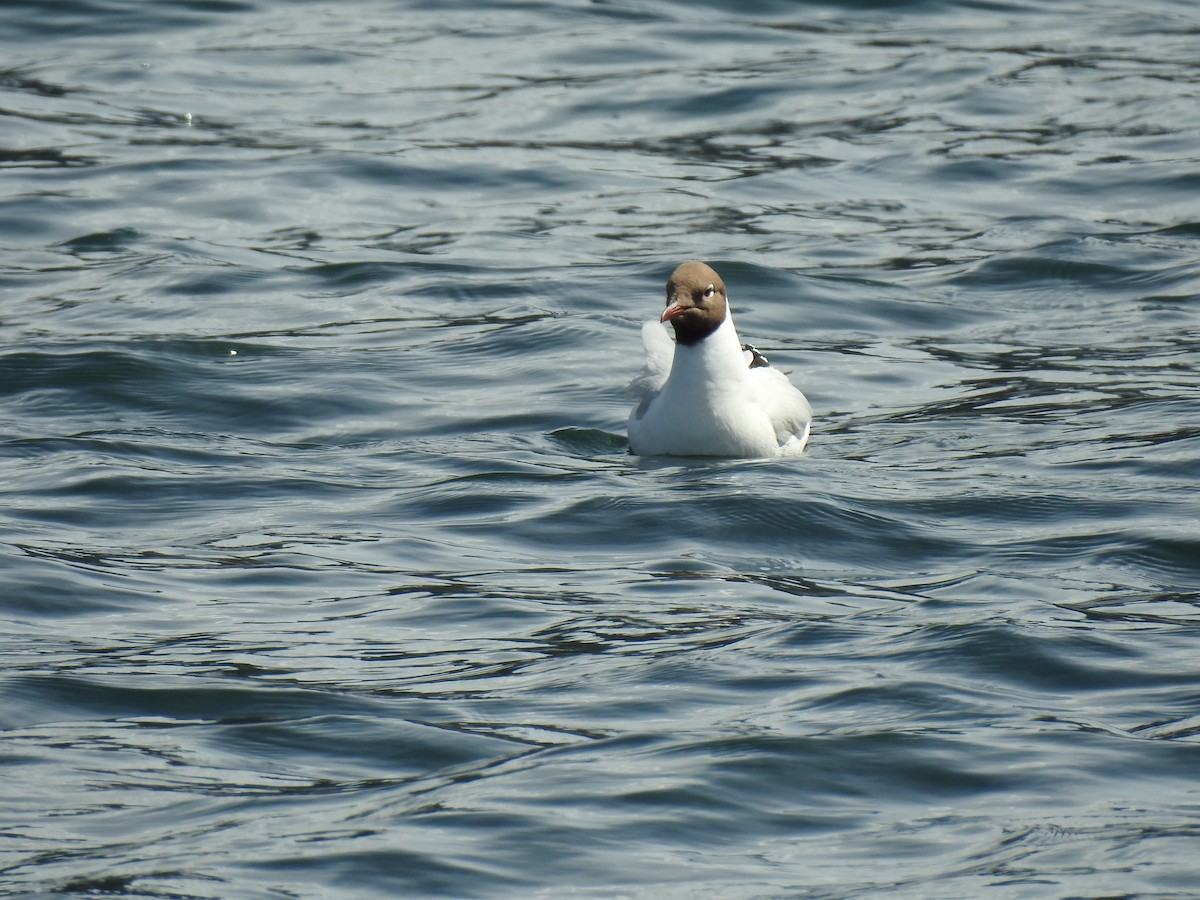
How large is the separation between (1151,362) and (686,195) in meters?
4.95

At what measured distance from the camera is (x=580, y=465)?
9.48 meters

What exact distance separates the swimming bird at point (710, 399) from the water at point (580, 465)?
0.29 meters

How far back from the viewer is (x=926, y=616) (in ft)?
22.4

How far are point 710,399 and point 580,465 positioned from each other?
0.70 meters

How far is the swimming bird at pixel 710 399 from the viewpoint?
9.40 meters

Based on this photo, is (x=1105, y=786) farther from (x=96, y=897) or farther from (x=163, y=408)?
(x=163, y=408)

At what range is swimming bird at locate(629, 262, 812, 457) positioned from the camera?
9.40m

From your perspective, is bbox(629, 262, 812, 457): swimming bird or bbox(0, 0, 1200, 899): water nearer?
bbox(0, 0, 1200, 899): water

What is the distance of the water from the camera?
518cm

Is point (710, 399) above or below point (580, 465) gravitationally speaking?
above

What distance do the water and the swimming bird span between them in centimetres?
29

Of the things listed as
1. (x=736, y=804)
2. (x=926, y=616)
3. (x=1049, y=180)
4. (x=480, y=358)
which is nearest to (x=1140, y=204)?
(x=1049, y=180)

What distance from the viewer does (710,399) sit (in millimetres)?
9422

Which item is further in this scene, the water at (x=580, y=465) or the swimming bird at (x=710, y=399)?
the swimming bird at (x=710, y=399)
